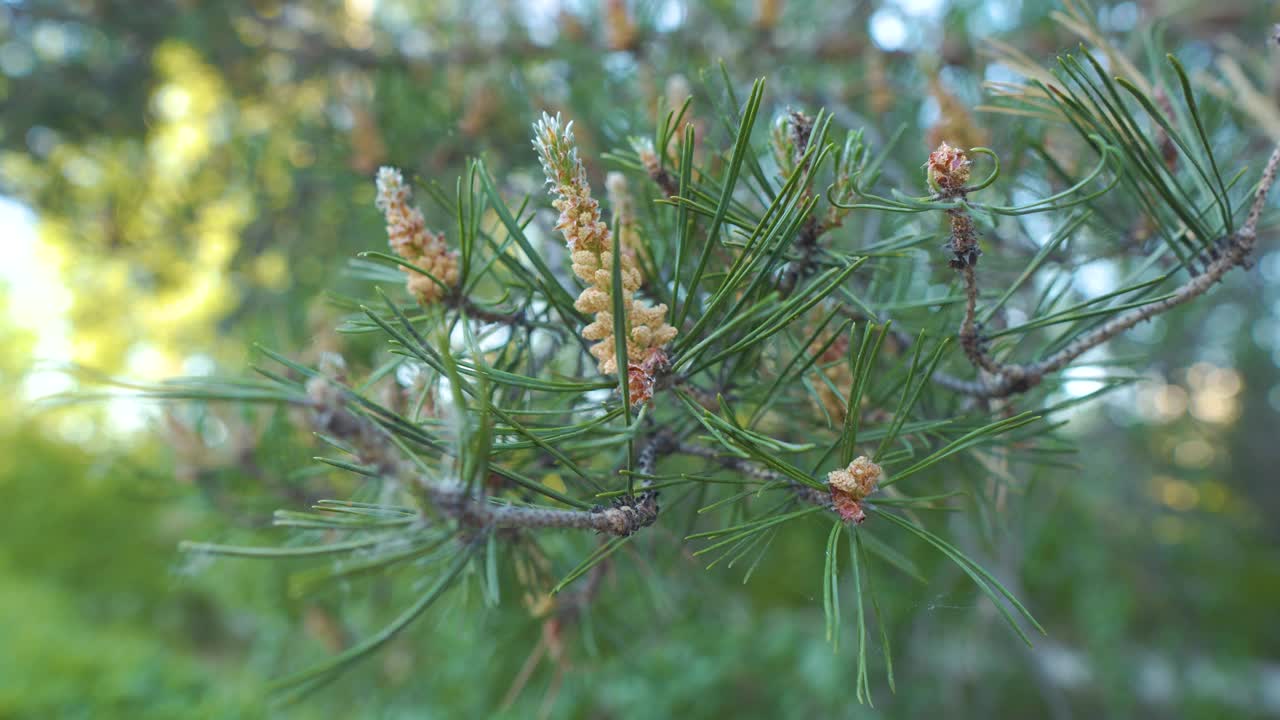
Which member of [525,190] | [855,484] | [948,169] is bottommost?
[855,484]

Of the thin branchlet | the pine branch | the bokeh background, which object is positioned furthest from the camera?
the bokeh background

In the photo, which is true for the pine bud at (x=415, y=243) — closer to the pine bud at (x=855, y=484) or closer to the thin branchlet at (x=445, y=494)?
the thin branchlet at (x=445, y=494)

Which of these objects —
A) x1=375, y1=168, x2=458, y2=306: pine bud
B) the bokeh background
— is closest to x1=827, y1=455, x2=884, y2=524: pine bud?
the bokeh background

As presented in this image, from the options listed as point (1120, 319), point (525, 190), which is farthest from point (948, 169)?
point (525, 190)

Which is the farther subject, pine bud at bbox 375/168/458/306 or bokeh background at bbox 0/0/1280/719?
bokeh background at bbox 0/0/1280/719

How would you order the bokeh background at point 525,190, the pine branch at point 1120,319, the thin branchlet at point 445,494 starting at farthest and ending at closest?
1. the bokeh background at point 525,190
2. the pine branch at point 1120,319
3. the thin branchlet at point 445,494

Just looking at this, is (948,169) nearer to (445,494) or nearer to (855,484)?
(855,484)

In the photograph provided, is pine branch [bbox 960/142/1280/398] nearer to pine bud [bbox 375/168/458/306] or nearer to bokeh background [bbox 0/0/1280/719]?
bokeh background [bbox 0/0/1280/719]

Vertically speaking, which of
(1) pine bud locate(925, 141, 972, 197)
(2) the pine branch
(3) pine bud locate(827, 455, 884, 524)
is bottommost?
(3) pine bud locate(827, 455, 884, 524)

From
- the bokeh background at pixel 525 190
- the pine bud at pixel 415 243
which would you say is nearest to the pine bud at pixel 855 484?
the bokeh background at pixel 525 190

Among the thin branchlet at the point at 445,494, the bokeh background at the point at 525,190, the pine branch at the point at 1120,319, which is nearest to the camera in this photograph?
the thin branchlet at the point at 445,494
